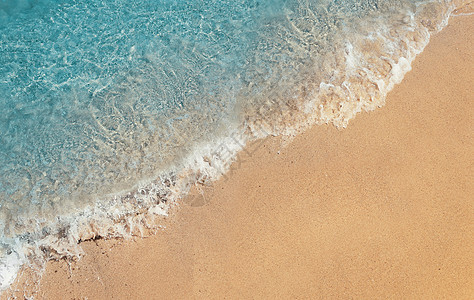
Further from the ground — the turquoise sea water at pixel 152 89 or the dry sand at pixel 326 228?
the turquoise sea water at pixel 152 89

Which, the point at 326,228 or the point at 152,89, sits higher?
the point at 152,89

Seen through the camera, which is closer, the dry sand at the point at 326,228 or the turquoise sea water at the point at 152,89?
the dry sand at the point at 326,228

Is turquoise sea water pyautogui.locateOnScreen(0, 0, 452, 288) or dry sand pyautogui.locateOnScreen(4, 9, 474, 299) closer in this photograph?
dry sand pyautogui.locateOnScreen(4, 9, 474, 299)

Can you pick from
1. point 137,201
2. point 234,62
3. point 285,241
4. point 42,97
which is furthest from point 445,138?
point 42,97

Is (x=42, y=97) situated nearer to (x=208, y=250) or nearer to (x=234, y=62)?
(x=234, y=62)

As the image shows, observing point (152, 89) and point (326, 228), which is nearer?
point (326, 228)
